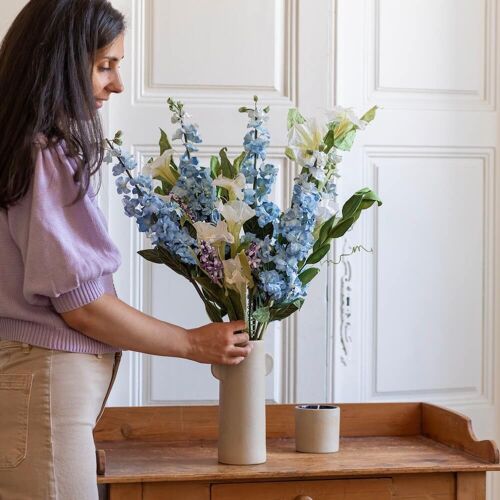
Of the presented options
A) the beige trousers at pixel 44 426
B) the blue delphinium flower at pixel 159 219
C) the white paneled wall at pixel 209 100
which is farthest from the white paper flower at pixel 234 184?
the white paneled wall at pixel 209 100

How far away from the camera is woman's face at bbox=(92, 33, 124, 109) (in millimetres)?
1491

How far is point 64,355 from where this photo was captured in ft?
4.70

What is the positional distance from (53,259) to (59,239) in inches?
1.2

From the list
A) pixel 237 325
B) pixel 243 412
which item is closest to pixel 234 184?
pixel 237 325

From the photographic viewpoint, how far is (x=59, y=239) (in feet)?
4.43

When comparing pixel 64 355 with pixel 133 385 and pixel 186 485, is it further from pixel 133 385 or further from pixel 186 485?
pixel 133 385

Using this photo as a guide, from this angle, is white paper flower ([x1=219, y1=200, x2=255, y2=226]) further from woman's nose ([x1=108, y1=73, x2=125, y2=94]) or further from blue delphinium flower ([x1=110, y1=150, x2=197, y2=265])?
woman's nose ([x1=108, y1=73, x2=125, y2=94])

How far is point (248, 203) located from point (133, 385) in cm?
83

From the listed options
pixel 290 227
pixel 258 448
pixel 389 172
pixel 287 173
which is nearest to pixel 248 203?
pixel 290 227

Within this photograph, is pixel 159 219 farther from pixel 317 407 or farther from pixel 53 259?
pixel 317 407

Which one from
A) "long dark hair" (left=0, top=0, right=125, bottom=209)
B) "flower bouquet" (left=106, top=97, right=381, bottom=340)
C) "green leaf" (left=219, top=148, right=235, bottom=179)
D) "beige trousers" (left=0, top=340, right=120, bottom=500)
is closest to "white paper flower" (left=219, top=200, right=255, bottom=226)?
"flower bouquet" (left=106, top=97, right=381, bottom=340)

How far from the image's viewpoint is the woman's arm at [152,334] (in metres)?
1.43

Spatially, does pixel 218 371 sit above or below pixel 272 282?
below

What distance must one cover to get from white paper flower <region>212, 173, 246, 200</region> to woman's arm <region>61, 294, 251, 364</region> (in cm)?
23
